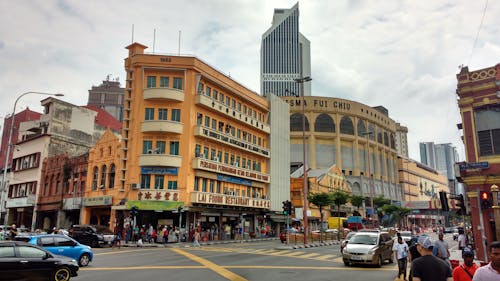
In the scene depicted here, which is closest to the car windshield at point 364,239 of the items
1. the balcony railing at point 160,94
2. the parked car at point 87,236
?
the parked car at point 87,236

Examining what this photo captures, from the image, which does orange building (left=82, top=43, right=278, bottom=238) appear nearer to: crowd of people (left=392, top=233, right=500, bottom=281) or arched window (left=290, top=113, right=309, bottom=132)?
crowd of people (left=392, top=233, right=500, bottom=281)

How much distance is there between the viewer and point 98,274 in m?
15.1

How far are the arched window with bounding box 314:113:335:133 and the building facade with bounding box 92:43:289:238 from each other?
51.7 meters

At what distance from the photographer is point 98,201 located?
4138 cm

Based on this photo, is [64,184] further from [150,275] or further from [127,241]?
[150,275]

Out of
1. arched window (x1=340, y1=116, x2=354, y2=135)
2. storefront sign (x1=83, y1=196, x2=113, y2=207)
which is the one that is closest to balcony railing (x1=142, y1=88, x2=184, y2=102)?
storefront sign (x1=83, y1=196, x2=113, y2=207)

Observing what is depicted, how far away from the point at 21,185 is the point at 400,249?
55.0m

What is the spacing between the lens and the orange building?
3944 centimetres

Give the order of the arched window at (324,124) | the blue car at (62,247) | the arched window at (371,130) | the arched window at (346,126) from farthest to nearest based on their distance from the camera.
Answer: the arched window at (371,130) < the arched window at (346,126) < the arched window at (324,124) < the blue car at (62,247)

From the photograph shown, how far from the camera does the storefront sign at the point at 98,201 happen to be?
4041 centimetres

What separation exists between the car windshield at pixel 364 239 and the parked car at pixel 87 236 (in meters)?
21.2

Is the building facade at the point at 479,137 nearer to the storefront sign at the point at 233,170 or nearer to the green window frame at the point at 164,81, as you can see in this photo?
the storefront sign at the point at 233,170

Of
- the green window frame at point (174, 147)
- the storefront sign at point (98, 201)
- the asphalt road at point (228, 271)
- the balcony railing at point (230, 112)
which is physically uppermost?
the balcony railing at point (230, 112)

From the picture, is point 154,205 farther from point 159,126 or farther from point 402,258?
point 402,258
